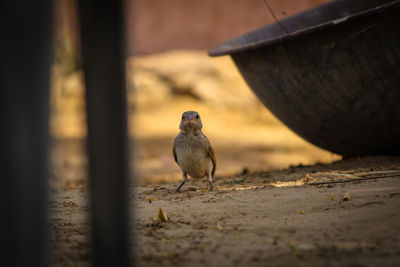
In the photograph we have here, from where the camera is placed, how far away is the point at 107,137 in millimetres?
1172

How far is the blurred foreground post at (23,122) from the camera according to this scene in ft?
3.36

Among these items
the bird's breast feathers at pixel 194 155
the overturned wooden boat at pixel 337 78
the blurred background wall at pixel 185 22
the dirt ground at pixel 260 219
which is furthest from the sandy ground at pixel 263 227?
the blurred background wall at pixel 185 22

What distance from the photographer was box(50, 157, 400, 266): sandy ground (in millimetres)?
1798

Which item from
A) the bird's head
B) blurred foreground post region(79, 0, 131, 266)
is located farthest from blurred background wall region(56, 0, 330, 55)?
blurred foreground post region(79, 0, 131, 266)

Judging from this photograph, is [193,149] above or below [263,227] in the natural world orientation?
above

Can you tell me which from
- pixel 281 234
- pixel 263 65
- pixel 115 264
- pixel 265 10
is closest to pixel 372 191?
pixel 281 234

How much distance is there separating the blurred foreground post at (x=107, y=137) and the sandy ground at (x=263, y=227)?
581 mm

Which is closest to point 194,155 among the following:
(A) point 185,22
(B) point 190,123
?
(B) point 190,123

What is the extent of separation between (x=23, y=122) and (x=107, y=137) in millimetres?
216

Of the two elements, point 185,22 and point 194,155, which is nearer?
point 194,155

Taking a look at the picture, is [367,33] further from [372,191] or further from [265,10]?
[265,10]

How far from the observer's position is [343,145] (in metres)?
4.31

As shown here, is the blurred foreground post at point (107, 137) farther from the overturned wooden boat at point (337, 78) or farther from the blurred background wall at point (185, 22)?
the blurred background wall at point (185, 22)

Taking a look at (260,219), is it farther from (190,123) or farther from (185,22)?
(185,22)
